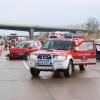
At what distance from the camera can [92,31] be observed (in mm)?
87688

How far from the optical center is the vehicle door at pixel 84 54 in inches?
703

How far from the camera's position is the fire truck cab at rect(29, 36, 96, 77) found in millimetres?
16062

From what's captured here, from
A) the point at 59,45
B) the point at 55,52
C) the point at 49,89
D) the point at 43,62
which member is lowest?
the point at 49,89

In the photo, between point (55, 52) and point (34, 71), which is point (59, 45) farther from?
point (34, 71)

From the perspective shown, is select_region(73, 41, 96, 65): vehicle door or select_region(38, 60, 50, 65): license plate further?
select_region(73, 41, 96, 65): vehicle door

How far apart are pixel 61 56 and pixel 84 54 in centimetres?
239

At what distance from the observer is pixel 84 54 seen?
1827cm

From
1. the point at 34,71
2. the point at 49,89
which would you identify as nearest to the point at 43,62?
the point at 34,71

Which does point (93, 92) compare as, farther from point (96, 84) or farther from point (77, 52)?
point (77, 52)

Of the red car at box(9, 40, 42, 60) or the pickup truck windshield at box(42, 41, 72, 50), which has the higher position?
the pickup truck windshield at box(42, 41, 72, 50)

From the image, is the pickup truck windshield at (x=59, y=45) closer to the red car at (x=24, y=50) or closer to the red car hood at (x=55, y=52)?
the red car hood at (x=55, y=52)

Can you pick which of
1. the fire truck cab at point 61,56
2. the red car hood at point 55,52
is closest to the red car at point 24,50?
the fire truck cab at point 61,56

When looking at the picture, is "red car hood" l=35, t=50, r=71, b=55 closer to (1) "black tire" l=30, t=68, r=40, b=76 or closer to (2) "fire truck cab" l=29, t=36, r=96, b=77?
(2) "fire truck cab" l=29, t=36, r=96, b=77

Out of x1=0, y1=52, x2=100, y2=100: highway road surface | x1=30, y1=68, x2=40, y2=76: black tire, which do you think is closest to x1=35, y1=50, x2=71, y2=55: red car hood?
x1=30, y1=68, x2=40, y2=76: black tire
